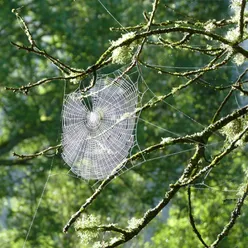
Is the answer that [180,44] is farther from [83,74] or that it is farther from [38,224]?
[38,224]

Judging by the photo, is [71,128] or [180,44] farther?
[71,128]

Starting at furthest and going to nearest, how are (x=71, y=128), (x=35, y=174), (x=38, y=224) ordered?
(x=35, y=174) → (x=38, y=224) → (x=71, y=128)

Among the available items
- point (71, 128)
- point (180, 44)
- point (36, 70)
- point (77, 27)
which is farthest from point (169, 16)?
point (180, 44)

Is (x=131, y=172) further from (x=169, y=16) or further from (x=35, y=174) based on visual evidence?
(x=169, y=16)

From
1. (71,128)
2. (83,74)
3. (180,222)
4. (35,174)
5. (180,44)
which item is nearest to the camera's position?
(83,74)

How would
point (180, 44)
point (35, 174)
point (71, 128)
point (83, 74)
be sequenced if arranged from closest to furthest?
1. point (83, 74)
2. point (180, 44)
3. point (71, 128)
4. point (35, 174)

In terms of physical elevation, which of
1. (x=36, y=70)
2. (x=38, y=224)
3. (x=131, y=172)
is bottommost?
(x=38, y=224)

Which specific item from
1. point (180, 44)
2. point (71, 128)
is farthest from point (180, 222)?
point (180, 44)

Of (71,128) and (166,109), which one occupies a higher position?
(166,109)

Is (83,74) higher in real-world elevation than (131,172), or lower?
lower
